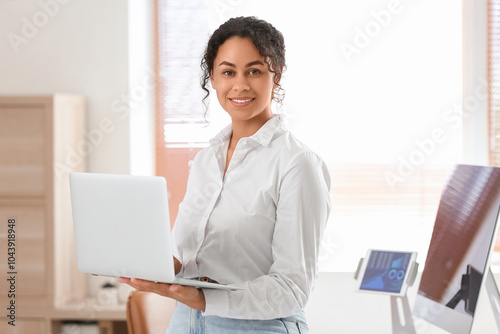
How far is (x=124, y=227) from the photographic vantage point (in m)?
1.42

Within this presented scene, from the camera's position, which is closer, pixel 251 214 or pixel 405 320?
pixel 251 214

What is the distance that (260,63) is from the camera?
1605 millimetres

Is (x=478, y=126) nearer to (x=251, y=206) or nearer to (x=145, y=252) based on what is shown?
(x=251, y=206)

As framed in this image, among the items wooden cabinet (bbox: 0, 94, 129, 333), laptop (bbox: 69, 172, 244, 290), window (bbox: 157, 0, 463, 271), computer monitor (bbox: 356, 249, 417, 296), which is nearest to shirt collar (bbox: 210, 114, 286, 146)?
laptop (bbox: 69, 172, 244, 290)

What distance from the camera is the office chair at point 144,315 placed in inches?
92.4

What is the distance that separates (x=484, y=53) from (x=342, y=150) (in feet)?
3.44

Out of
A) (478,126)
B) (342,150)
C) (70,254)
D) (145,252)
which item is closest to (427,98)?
(478,126)

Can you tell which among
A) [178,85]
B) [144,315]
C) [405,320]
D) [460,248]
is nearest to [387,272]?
[405,320]

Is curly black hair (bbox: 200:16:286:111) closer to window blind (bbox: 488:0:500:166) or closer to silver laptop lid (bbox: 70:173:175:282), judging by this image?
silver laptop lid (bbox: 70:173:175:282)

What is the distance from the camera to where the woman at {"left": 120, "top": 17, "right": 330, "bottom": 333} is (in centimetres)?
145

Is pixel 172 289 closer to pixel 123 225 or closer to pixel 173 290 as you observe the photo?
pixel 173 290

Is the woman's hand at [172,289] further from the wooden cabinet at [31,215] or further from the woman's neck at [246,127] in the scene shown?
the wooden cabinet at [31,215]

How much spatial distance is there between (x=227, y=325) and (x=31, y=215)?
86.3 inches

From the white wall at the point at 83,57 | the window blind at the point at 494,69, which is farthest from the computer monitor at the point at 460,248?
the white wall at the point at 83,57
